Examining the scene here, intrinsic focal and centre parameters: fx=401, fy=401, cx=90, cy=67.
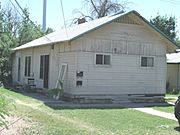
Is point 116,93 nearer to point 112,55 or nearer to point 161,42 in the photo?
point 112,55

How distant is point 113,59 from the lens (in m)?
20.3

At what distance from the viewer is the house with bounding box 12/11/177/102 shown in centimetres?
1952

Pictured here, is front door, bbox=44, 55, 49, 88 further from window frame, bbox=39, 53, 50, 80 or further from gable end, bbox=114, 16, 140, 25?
gable end, bbox=114, 16, 140, 25

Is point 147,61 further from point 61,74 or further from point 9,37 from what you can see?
point 9,37

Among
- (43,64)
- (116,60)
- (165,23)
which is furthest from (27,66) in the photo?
(165,23)

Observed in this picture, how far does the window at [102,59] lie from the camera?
19959 millimetres

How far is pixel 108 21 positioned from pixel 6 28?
21684 millimetres

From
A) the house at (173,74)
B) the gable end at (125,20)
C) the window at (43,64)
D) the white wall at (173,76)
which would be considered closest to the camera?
the gable end at (125,20)

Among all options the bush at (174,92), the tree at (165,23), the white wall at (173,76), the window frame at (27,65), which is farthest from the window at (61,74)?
the tree at (165,23)

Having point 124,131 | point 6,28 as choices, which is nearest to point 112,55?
point 124,131

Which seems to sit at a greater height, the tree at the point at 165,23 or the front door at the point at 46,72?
the tree at the point at 165,23

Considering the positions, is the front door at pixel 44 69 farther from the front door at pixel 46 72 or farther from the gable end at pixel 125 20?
the gable end at pixel 125 20

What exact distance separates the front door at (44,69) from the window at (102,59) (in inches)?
194

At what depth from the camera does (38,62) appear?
2583 cm
